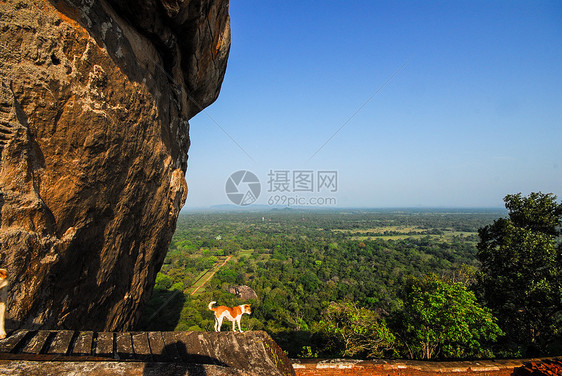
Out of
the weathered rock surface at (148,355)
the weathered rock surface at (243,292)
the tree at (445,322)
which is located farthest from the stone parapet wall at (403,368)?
the weathered rock surface at (243,292)

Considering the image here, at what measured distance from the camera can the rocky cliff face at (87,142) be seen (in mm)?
2877

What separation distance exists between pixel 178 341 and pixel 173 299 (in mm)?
22387

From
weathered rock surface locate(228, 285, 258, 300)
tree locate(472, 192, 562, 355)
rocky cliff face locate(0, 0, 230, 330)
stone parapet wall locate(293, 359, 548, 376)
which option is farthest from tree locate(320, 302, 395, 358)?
weathered rock surface locate(228, 285, 258, 300)

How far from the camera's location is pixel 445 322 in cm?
739

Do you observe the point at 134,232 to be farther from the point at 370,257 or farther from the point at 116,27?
the point at 370,257

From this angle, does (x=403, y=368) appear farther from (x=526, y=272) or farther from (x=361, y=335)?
(x=526, y=272)

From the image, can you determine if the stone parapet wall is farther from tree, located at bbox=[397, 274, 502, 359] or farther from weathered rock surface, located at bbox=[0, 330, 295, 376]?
weathered rock surface, located at bbox=[0, 330, 295, 376]

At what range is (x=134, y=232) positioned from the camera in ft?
17.3

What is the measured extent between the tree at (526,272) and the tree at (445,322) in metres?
2.09

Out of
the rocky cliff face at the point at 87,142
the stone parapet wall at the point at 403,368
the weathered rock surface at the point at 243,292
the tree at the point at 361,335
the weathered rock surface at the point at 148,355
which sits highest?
the rocky cliff face at the point at 87,142

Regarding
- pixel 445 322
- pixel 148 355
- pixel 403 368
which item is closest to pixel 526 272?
pixel 445 322

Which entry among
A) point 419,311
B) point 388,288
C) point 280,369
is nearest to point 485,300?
point 419,311

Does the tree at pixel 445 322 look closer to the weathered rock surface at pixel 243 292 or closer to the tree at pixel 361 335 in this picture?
the tree at pixel 361 335

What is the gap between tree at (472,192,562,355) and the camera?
8336 mm
